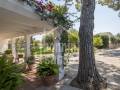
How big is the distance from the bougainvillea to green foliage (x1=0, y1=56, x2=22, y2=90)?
7.64ft

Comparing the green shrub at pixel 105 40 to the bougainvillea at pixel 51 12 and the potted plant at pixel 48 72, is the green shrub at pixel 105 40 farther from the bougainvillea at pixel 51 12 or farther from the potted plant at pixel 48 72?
the potted plant at pixel 48 72

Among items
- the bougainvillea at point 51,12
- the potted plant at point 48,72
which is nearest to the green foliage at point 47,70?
the potted plant at point 48,72

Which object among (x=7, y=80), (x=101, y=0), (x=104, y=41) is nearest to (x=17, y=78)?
(x=7, y=80)

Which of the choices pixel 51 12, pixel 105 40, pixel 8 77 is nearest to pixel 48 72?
pixel 51 12

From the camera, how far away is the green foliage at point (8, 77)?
4.93 metres

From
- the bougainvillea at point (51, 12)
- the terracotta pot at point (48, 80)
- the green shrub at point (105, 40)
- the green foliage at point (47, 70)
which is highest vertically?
the green shrub at point (105, 40)

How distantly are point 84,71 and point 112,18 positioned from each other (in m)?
16.4

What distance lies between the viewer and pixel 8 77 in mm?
5051

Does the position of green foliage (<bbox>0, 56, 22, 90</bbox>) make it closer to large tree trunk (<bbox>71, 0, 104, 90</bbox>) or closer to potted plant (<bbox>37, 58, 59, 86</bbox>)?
potted plant (<bbox>37, 58, 59, 86</bbox>)

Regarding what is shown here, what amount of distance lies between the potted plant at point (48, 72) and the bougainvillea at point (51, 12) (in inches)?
67.0

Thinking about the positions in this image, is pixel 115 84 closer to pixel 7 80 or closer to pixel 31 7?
pixel 31 7

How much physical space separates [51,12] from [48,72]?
233cm

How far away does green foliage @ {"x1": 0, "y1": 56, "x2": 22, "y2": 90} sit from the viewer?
16.2ft

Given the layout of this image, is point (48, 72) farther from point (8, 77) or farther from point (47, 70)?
point (8, 77)
